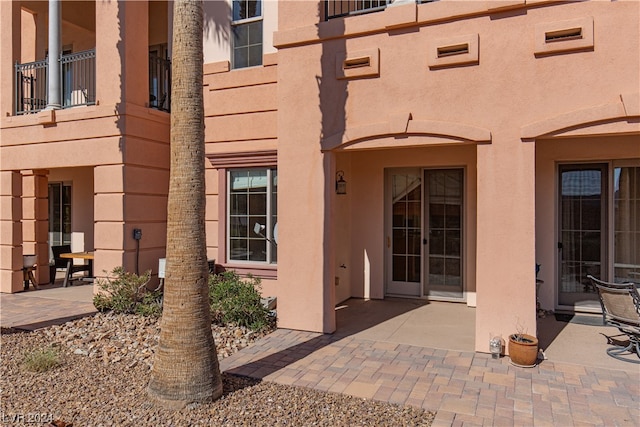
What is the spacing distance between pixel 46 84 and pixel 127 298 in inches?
268

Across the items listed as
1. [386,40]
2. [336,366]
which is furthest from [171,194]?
[386,40]

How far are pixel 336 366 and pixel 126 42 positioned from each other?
7.27 metres

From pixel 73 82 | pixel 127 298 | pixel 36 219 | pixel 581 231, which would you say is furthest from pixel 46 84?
pixel 581 231

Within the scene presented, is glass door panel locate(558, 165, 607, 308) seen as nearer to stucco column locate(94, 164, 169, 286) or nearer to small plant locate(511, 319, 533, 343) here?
small plant locate(511, 319, 533, 343)

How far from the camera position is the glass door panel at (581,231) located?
7.30 m

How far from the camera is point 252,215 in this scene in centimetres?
830

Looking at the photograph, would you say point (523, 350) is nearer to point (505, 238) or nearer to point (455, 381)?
point (455, 381)

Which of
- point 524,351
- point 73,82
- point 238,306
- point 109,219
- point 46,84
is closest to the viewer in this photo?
point 524,351

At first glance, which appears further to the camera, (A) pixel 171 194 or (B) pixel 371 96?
(B) pixel 371 96

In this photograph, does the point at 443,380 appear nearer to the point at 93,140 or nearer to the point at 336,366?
the point at 336,366

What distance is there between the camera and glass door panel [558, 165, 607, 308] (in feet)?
23.9

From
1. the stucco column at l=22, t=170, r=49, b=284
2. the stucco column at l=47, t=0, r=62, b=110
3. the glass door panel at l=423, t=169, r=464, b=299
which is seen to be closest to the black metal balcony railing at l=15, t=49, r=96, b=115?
the stucco column at l=47, t=0, r=62, b=110

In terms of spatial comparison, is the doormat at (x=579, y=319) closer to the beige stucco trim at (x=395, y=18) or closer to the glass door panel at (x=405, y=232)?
the glass door panel at (x=405, y=232)

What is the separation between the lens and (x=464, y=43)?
556 centimetres
